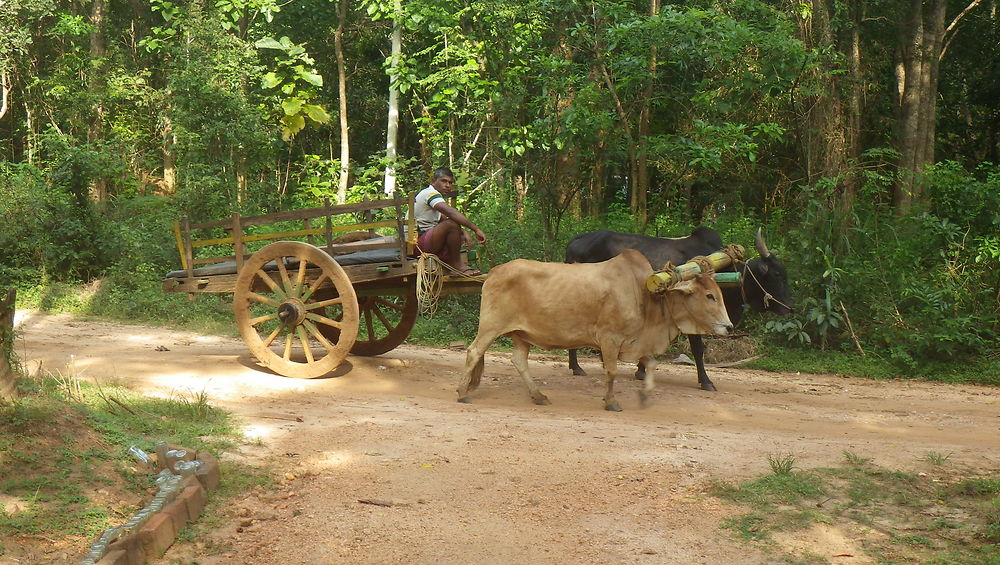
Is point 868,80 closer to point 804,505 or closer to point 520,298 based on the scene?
point 520,298

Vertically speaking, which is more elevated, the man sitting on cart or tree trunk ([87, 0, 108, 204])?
tree trunk ([87, 0, 108, 204])

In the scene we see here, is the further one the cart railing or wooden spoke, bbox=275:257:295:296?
wooden spoke, bbox=275:257:295:296

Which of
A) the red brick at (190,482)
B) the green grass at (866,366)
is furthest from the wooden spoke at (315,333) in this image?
the green grass at (866,366)

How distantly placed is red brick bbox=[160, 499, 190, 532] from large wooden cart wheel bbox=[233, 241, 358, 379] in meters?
3.74

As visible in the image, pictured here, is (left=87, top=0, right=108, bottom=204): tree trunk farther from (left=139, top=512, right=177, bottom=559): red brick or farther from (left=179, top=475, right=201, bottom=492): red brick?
(left=139, top=512, right=177, bottom=559): red brick

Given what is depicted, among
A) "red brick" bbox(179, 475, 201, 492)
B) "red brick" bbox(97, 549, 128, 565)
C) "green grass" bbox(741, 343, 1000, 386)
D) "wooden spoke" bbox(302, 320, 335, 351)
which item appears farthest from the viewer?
"green grass" bbox(741, 343, 1000, 386)

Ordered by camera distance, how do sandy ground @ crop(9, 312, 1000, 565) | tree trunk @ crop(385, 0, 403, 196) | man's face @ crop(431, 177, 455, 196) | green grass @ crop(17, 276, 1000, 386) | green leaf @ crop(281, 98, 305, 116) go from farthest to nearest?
1. green leaf @ crop(281, 98, 305, 116)
2. tree trunk @ crop(385, 0, 403, 196)
3. green grass @ crop(17, 276, 1000, 386)
4. man's face @ crop(431, 177, 455, 196)
5. sandy ground @ crop(9, 312, 1000, 565)

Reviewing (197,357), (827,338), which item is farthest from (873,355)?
(197,357)

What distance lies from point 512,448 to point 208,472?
210cm

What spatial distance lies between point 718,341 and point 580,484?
21.1 ft

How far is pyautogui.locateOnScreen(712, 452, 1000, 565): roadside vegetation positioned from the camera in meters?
4.61

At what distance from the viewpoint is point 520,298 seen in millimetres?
8094

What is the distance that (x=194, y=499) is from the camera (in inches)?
190

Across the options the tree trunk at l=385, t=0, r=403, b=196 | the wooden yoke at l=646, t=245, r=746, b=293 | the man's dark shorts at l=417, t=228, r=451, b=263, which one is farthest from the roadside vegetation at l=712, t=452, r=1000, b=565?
the tree trunk at l=385, t=0, r=403, b=196
